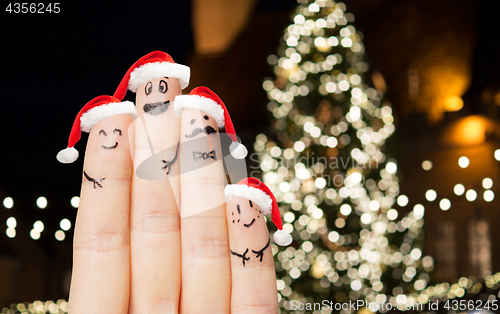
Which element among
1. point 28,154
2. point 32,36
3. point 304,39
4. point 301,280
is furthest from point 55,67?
point 301,280

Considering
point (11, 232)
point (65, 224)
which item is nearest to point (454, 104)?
point (65, 224)

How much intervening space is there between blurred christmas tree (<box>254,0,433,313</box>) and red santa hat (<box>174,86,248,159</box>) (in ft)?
4.61

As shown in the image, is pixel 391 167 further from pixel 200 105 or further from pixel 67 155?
pixel 67 155

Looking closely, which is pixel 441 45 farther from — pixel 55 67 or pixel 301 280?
pixel 55 67

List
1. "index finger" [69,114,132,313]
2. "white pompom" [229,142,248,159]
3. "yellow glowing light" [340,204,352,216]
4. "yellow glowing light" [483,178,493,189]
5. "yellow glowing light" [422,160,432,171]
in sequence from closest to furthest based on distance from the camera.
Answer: "index finger" [69,114,132,313] < "white pompom" [229,142,248,159] < "yellow glowing light" [340,204,352,216] < "yellow glowing light" [483,178,493,189] < "yellow glowing light" [422,160,432,171]

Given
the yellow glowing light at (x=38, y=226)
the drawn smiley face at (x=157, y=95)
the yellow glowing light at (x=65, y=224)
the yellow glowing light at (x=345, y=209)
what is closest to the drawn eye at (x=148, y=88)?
the drawn smiley face at (x=157, y=95)

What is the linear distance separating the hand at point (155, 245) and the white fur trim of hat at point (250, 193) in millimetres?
14

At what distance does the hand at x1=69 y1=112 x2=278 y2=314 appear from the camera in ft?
2.15

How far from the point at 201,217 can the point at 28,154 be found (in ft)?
7.33

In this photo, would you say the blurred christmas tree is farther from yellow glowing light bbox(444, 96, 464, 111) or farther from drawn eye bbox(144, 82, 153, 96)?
yellow glowing light bbox(444, 96, 464, 111)

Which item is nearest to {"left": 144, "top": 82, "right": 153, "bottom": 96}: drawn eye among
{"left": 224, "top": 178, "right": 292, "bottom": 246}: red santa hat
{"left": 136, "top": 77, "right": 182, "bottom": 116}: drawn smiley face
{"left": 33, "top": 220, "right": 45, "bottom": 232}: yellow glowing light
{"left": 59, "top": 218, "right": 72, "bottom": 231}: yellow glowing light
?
{"left": 136, "top": 77, "right": 182, "bottom": 116}: drawn smiley face

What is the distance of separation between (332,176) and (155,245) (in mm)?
1657

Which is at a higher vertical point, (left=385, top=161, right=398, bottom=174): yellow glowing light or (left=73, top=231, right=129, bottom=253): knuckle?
(left=385, top=161, right=398, bottom=174): yellow glowing light

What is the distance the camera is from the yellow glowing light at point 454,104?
145 inches
